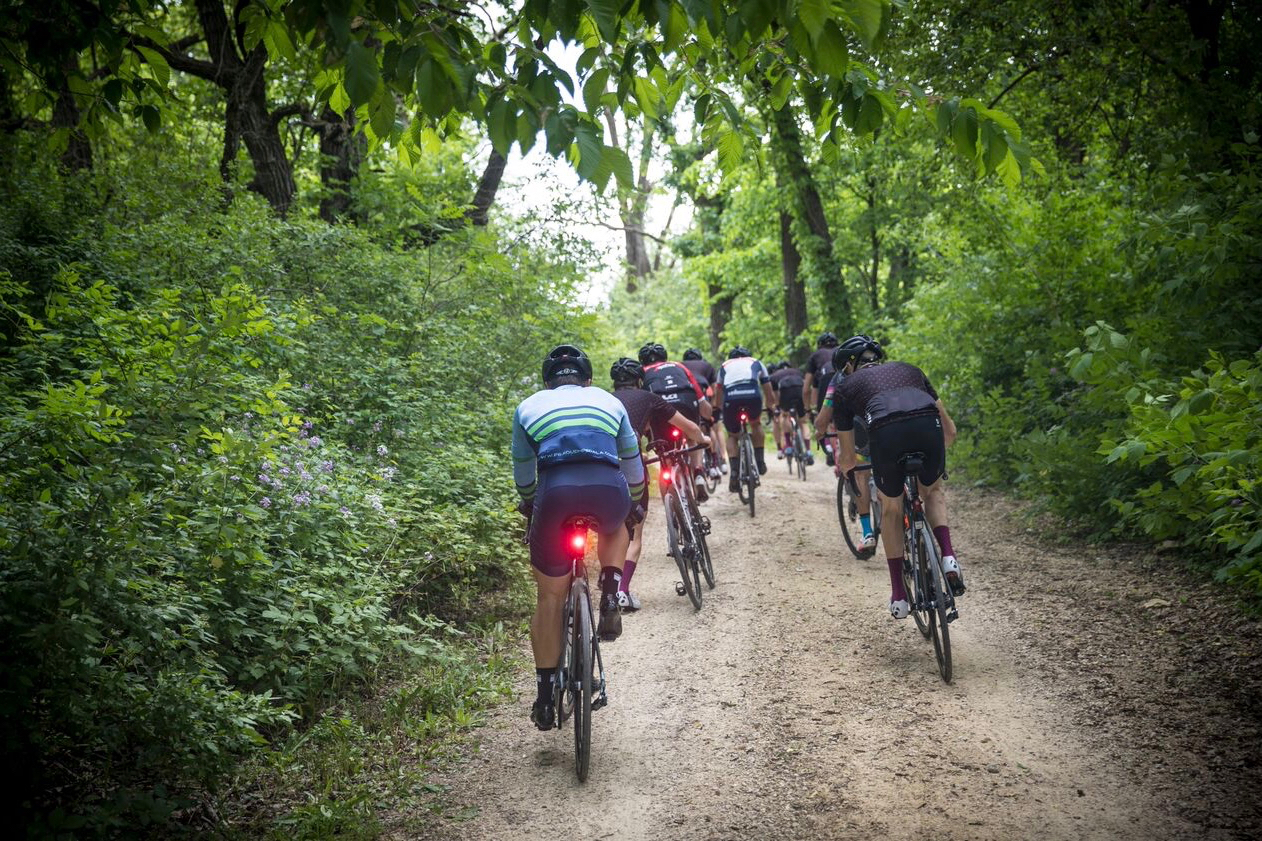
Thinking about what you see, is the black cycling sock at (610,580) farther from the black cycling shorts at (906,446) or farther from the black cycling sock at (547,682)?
the black cycling shorts at (906,446)

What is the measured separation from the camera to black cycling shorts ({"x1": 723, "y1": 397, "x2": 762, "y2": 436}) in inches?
518

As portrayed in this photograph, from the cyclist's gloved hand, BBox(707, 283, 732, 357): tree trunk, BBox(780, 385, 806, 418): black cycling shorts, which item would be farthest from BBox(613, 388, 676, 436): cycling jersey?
BBox(707, 283, 732, 357): tree trunk

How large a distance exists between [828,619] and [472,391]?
600 centimetres

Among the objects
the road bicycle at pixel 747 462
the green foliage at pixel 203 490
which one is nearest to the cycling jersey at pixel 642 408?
the green foliage at pixel 203 490

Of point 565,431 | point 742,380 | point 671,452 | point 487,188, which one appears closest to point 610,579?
point 565,431

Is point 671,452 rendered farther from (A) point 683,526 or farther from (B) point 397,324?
(B) point 397,324

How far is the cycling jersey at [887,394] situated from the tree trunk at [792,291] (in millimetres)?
17391

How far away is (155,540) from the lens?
464cm

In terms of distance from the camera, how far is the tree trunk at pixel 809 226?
71.8ft

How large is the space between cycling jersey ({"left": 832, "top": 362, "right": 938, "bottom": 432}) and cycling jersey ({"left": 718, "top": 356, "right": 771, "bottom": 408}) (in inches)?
243

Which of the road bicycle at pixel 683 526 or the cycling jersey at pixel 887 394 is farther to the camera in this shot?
the road bicycle at pixel 683 526

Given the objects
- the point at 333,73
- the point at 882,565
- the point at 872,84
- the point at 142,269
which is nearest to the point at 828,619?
the point at 882,565

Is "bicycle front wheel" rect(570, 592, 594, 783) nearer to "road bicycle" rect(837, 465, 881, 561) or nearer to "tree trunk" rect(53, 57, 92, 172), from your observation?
"road bicycle" rect(837, 465, 881, 561)

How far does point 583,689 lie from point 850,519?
21.2 feet
